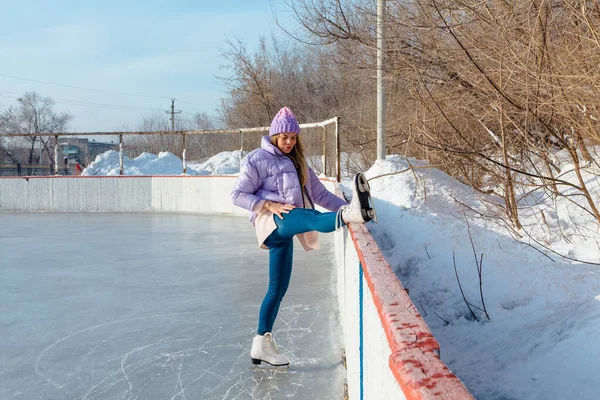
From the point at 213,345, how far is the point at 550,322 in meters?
2.23

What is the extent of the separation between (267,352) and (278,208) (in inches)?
35.6

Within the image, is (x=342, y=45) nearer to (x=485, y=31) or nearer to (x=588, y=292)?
(x=485, y=31)

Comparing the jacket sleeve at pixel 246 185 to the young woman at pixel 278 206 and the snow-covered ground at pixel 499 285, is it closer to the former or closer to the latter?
the young woman at pixel 278 206

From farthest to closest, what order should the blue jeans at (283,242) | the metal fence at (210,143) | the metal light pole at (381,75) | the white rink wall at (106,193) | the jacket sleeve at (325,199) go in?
the white rink wall at (106,193) < the metal fence at (210,143) < the metal light pole at (381,75) < the jacket sleeve at (325,199) < the blue jeans at (283,242)

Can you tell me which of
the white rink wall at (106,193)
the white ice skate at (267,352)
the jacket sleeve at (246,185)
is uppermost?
the jacket sleeve at (246,185)

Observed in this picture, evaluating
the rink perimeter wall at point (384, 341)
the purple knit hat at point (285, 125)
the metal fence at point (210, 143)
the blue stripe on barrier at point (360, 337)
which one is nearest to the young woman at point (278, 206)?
the purple knit hat at point (285, 125)

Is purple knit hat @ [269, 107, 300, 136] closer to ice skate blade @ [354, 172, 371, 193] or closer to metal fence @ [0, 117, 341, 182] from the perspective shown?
ice skate blade @ [354, 172, 371, 193]

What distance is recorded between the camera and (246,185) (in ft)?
11.1

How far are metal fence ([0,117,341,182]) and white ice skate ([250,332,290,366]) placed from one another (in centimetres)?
742

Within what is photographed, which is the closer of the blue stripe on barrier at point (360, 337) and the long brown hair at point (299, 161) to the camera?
the blue stripe on barrier at point (360, 337)

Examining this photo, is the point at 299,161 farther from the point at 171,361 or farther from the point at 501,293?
the point at 501,293

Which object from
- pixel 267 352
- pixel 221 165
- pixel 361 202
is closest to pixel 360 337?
pixel 361 202

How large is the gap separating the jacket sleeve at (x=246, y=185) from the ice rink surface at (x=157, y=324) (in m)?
1.05

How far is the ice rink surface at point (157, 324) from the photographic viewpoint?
11.0 feet
